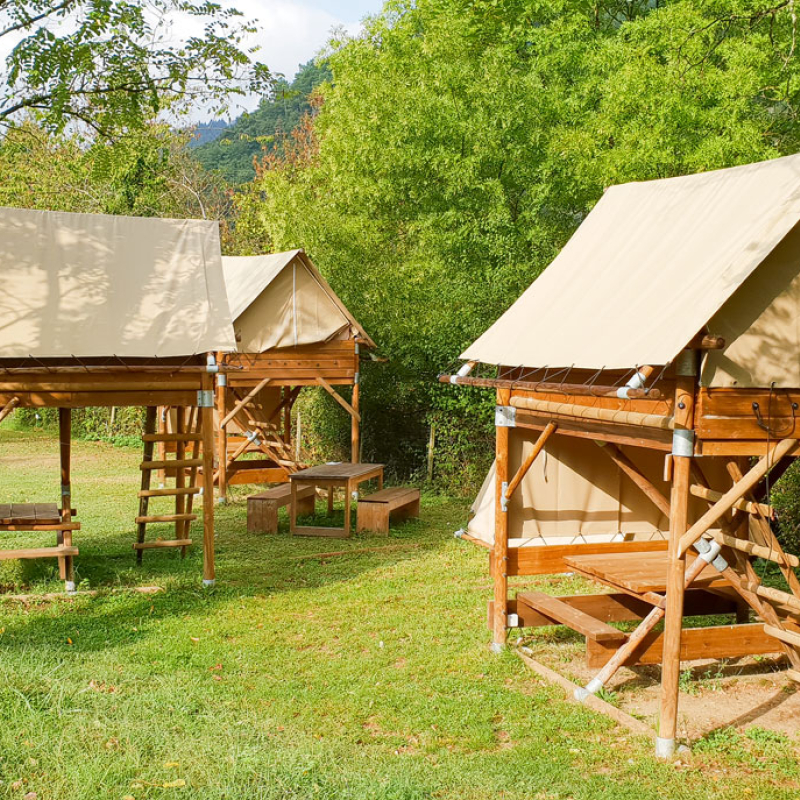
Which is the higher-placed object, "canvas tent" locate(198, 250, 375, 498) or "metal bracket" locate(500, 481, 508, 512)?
"canvas tent" locate(198, 250, 375, 498)

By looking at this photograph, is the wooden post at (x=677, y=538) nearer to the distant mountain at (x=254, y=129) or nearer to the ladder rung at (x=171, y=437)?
the ladder rung at (x=171, y=437)

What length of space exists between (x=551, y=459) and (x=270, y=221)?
14.9 m

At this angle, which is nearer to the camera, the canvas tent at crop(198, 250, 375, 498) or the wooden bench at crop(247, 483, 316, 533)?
the wooden bench at crop(247, 483, 316, 533)

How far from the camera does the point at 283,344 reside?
15125 mm

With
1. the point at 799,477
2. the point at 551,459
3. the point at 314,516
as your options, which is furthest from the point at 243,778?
the point at 314,516

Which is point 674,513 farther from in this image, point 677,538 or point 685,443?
point 685,443

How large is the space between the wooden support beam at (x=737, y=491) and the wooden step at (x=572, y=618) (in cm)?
134

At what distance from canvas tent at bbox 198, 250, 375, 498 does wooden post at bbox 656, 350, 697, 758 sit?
9.90 metres

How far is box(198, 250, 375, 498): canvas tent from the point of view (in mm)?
14961

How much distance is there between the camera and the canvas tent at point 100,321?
8.76 metres

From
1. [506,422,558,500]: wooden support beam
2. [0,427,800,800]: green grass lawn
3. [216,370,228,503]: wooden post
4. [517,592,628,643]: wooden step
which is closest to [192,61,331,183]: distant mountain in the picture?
[216,370,228,503]: wooden post

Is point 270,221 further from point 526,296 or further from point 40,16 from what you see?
point 526,296

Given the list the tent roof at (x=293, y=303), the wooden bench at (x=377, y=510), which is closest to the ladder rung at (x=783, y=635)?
the wooden bench at (x=377, y=510)

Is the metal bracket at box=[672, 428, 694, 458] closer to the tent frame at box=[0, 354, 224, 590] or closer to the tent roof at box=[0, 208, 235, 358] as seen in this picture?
the tent roof at box=[0, 208, 235, 358]
